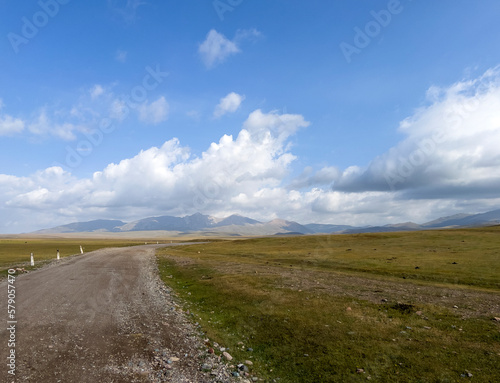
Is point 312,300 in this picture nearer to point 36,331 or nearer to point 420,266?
point 36,331

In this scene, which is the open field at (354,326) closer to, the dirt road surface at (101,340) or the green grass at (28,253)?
the dirt road surface at (101,340)

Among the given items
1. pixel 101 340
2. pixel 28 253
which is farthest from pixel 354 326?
pixel 28 253

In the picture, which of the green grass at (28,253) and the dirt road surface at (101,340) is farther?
the green grass at (28,253)

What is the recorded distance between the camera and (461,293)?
22.7m

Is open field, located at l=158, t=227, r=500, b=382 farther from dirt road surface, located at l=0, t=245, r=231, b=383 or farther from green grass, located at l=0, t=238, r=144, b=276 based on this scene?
green grass, located at l=0, t=238, r=144, b=276

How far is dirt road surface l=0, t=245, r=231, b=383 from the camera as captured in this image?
966 centimetres

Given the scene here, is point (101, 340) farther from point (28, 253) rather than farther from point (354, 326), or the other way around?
point (28, 253)

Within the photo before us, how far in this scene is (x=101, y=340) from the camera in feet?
40.8

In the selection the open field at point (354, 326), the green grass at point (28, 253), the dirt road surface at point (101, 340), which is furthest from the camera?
the green grass at point (28, 253)

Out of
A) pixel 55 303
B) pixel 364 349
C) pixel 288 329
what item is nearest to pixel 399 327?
pixel 364 349

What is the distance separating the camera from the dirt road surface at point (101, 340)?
380 inches

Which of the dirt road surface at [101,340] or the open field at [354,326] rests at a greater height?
the dirt road surface at [101,340]

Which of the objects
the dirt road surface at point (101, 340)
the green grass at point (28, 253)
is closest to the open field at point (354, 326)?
the dirt road surface at point (101, 340)

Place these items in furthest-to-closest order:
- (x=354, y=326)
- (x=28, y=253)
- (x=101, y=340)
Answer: (x=28, y=253) → (x=354, y=326) → (x=101, y=340)
